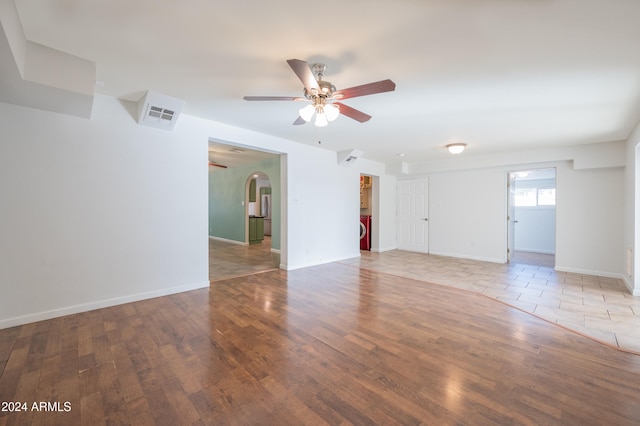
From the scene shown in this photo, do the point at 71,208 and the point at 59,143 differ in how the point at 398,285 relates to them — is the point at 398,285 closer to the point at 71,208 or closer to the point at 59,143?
the point at 71,208

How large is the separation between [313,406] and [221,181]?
8711 millimetres

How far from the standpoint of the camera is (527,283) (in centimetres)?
441

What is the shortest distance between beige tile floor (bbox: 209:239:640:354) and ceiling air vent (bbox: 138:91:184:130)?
2.55 meters

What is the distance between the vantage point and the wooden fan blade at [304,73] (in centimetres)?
187

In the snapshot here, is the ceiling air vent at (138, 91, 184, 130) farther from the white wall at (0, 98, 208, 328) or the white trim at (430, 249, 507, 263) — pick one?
the white trim at (430, 249, 507, 263)

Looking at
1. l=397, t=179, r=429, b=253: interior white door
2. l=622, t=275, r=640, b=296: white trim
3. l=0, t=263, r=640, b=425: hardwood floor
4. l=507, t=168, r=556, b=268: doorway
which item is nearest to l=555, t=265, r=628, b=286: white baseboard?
l=622, t=275, r=640, b=296: white trim

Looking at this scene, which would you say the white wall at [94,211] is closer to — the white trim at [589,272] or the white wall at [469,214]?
the white wall at [469,214]

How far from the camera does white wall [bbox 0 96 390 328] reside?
271cm

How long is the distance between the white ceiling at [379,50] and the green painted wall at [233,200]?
12.2ft

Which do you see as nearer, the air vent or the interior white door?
the air vent

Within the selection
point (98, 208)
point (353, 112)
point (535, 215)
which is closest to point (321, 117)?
point (353, 112)

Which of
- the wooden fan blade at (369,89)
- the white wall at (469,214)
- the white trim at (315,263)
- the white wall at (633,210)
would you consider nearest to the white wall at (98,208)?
the white trim at (315,263)

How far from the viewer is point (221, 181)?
929 cm

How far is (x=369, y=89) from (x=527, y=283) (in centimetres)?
437
